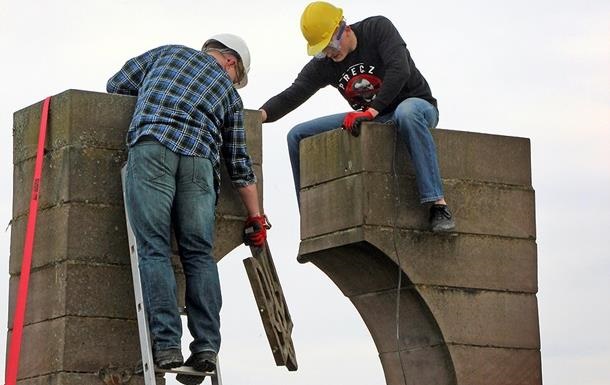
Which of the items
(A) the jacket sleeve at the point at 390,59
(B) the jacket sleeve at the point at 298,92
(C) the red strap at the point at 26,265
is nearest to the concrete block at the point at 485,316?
(A) the jacket sleeve at the point at 390,59

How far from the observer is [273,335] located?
10.4 meters

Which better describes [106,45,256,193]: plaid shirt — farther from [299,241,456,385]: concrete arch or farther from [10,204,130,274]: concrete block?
[299,241,456,385]: concrete arch

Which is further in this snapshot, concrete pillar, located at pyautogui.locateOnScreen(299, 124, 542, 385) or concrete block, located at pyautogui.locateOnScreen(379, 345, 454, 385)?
concrete block, located at pyautogui.locateOnScreen(379, 345, 454, 385)

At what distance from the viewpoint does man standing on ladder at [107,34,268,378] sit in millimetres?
9617

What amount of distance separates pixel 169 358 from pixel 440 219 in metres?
2.86

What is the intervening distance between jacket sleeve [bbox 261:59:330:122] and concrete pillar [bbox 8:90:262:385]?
1.93 metres

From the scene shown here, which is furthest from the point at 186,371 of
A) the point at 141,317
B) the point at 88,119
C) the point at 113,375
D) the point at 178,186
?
the point at 88,119

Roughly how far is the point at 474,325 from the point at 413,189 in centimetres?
104

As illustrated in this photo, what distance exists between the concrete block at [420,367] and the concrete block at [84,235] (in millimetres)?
2602

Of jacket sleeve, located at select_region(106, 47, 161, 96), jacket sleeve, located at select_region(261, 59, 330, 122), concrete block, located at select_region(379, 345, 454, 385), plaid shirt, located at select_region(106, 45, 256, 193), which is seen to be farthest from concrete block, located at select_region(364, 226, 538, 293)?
jacket sleeve, located at select_region(106, 47, 161, 96)

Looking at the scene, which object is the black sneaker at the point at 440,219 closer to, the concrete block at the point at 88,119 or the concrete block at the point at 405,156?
the concrete block at the point at 405,156

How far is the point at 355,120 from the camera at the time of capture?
11.6 m

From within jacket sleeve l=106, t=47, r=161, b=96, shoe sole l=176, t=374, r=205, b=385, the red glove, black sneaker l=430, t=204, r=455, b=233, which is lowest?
shoe sole l=176, t=374, r=205, b=385

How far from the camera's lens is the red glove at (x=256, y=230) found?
10609 millimetres
